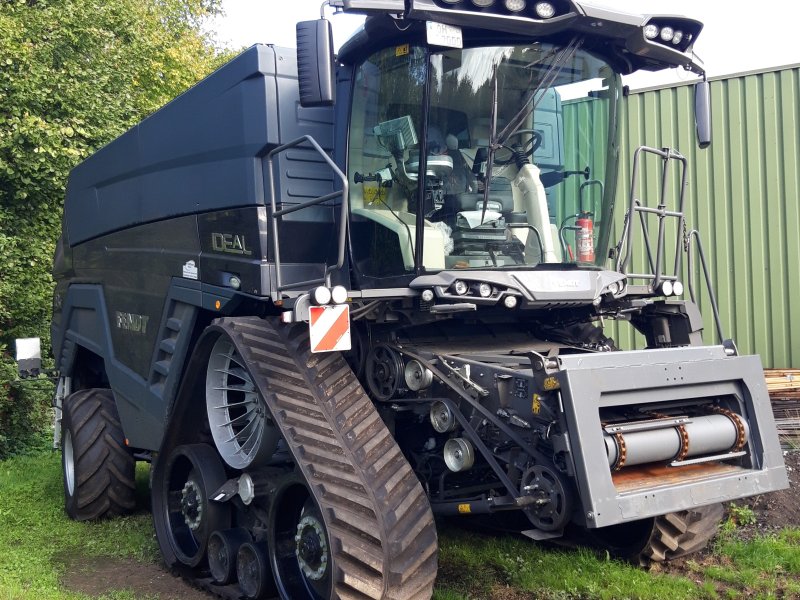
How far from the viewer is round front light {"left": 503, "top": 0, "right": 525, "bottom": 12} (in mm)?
4652

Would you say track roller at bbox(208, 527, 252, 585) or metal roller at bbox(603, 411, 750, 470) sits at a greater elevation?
metal roller at bbox(603, 411, 750, 470)

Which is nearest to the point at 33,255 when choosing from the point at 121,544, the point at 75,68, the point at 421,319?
the point at 75,68

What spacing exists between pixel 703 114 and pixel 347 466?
10.5 feet

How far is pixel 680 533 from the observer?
200 inches

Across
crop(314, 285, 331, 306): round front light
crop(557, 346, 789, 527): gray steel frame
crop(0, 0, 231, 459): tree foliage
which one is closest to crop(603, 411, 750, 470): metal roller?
crop(557, 346, 789, 527): gray steel frame

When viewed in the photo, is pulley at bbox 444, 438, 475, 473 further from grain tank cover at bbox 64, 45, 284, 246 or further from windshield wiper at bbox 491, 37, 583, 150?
grain tank cover at bbox 64, 45, 284, 246

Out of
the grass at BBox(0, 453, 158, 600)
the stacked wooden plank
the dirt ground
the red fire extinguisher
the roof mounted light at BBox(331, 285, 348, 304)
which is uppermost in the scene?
the red fire extinguisher

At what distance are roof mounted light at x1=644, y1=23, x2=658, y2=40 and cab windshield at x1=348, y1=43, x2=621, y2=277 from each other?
0.31 meters

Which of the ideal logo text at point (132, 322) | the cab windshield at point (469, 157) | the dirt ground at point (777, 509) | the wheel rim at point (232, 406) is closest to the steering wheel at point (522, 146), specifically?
the cab windshield at point (469, 157)

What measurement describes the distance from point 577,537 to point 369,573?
2.02 m

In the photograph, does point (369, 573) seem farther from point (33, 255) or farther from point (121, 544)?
point (33, 255)

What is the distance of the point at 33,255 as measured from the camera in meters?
11.4

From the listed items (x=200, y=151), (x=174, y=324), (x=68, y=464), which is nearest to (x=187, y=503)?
(x=174, y=324)

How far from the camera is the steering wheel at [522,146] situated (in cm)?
491
